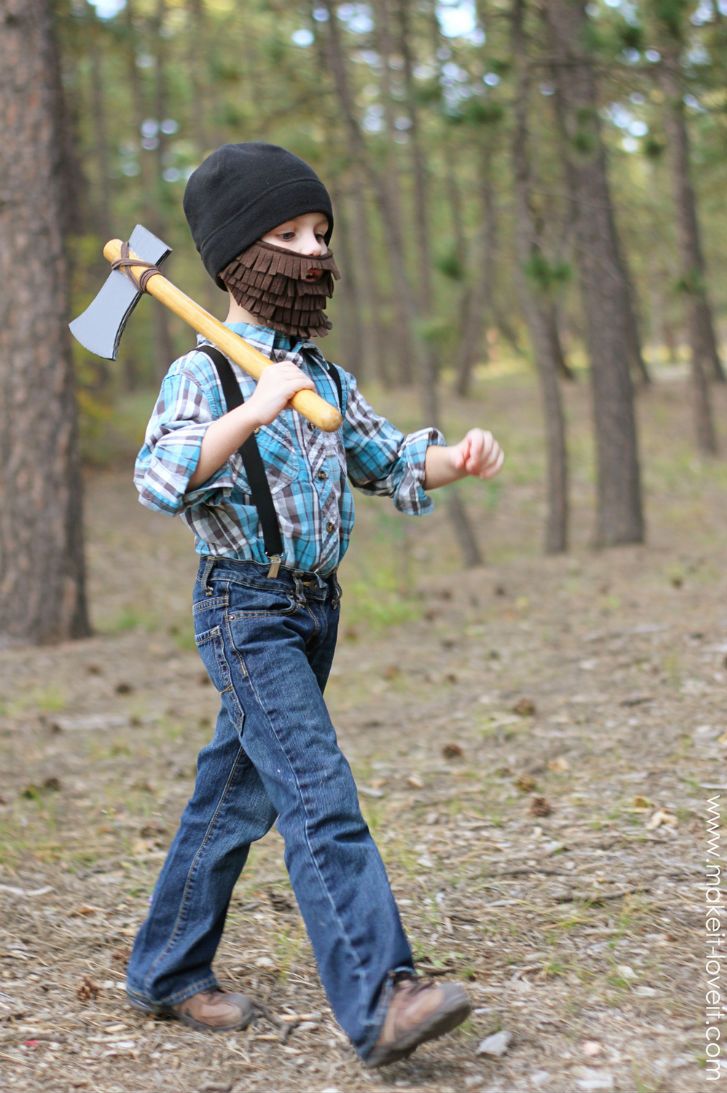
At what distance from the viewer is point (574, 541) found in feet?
43.8

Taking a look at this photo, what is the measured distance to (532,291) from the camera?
10992mm

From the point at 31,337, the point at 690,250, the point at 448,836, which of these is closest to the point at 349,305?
the point at 690,250

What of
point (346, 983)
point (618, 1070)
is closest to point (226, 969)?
point (346, 983)

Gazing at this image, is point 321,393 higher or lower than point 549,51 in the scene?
lower

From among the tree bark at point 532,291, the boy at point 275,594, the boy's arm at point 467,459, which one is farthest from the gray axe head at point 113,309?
the tree bark at point 532,291

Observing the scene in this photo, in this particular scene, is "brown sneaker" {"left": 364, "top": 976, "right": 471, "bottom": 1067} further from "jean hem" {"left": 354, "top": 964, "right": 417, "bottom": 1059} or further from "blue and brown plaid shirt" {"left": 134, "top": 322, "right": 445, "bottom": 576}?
"blue and brown plaid shirt" {"left": 134, "top": 322, "right": 445, "bottom": 576}

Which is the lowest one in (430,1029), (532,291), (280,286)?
(430,1029)

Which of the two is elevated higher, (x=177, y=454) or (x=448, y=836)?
(x=177, y=454)

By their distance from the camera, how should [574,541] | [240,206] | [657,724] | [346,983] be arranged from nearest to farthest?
[346,983]
[240,206]
[657,724]
[574,541]

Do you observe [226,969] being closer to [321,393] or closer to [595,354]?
[321,393]

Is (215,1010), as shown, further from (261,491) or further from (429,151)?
(429,151)

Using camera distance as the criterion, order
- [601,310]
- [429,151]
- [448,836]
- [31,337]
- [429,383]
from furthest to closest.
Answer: [429,151]
[601,310]
[429,383]
[31,337]
[448,836]

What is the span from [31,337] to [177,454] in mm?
6338

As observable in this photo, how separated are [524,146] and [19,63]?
435cm
